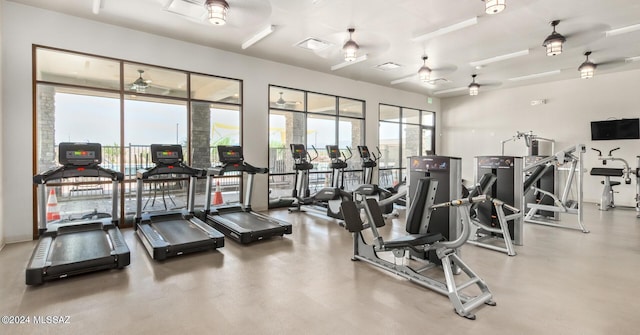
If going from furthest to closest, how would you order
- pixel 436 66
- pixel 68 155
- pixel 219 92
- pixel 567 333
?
pixel 436 66 < pixel 219 92 < pixel 68 155 < pixel 567 333

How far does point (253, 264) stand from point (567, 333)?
121 inches

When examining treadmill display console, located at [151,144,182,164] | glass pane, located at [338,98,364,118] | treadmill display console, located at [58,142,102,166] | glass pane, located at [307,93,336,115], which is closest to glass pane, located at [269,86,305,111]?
glass pane, located at [307,93,336,115]

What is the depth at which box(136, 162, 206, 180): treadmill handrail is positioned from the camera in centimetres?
488

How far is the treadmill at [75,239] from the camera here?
3172 millimetres

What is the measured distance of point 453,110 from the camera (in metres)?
11.9

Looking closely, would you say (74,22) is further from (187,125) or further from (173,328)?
(173,328)

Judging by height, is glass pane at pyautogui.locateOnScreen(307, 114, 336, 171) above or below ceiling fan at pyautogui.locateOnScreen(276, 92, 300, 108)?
below

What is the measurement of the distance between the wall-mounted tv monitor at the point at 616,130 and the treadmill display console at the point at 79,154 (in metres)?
11.7

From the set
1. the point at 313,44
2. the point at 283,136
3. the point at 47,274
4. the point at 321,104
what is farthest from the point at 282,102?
the point at 47,274

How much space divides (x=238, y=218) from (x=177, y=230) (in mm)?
1110

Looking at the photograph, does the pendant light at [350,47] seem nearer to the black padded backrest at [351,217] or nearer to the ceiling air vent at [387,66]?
the ceiling air vent at [387,66]

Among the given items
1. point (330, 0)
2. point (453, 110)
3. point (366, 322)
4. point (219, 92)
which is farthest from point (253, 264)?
point (453, 110)

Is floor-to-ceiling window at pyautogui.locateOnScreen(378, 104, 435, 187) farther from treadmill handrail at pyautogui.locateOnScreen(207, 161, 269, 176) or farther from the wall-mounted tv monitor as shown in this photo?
treadmill handrail at pyautogui.locateOnScreen(207, 161, 269, 176)

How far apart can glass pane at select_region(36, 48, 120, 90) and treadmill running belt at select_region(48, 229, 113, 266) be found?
2.62 meters
